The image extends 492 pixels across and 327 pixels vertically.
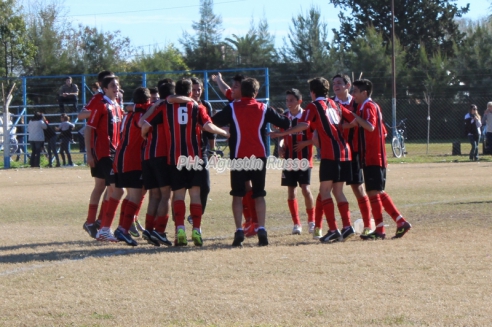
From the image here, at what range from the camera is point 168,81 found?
8.52 metres

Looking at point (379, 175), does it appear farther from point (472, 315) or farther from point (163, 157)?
point (472, 315)

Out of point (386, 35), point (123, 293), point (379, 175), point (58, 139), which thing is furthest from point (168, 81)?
point (386, 35)

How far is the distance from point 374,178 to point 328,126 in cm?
79

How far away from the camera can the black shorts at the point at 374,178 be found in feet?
28.0

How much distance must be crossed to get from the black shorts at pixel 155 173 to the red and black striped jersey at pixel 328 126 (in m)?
1.58

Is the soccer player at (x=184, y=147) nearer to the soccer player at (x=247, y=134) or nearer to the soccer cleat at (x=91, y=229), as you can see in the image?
the soccer player at (x=247, y=134)

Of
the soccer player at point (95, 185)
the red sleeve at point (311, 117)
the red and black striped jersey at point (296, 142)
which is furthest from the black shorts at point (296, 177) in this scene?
the soccer player at point (95, 185)

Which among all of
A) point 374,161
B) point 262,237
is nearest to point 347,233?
point 374,161

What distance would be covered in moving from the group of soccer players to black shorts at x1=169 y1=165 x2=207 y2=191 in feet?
0.03

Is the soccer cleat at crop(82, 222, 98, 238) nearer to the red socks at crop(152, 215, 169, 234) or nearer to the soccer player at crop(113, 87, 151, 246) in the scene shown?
the soccer player at crop(113, 87, 151, 246)

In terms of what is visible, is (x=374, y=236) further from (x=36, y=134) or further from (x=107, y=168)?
(x=36, y=134)

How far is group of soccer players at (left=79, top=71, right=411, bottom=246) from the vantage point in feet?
26.8

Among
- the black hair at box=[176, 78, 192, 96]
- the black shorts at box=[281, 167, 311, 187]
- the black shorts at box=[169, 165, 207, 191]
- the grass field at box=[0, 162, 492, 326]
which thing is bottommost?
the grass field at box=[0, 162, 492, 326]

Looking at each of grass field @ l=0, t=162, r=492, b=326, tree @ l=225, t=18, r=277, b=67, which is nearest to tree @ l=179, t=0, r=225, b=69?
tree @ l=225, t=18, r=277, b=67
